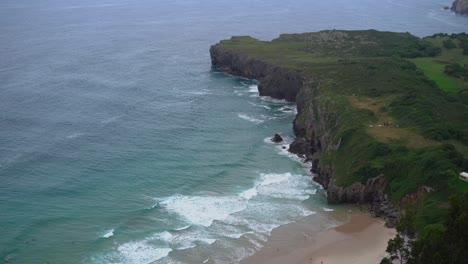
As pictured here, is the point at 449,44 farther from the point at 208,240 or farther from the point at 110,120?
the point at 208,240

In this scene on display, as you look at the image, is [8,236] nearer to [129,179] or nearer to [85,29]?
[129,179]

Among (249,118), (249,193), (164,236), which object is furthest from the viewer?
(249,118)

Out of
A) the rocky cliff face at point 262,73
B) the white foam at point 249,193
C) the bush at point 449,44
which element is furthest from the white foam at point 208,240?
the bush at point 449,44

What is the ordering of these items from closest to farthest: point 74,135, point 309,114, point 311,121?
point 311,121, point 74,135, point 309,114

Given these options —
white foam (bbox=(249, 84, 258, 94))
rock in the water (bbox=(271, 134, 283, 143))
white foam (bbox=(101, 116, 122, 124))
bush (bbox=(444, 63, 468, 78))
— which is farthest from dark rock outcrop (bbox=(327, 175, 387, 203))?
white foam (bbox=(249, 84, 258, 94))

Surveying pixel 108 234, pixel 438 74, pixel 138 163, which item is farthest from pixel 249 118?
pixel 108 234

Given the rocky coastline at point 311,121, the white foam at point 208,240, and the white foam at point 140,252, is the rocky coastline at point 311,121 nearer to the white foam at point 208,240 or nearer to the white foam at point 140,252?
the white foam at point 208,240
